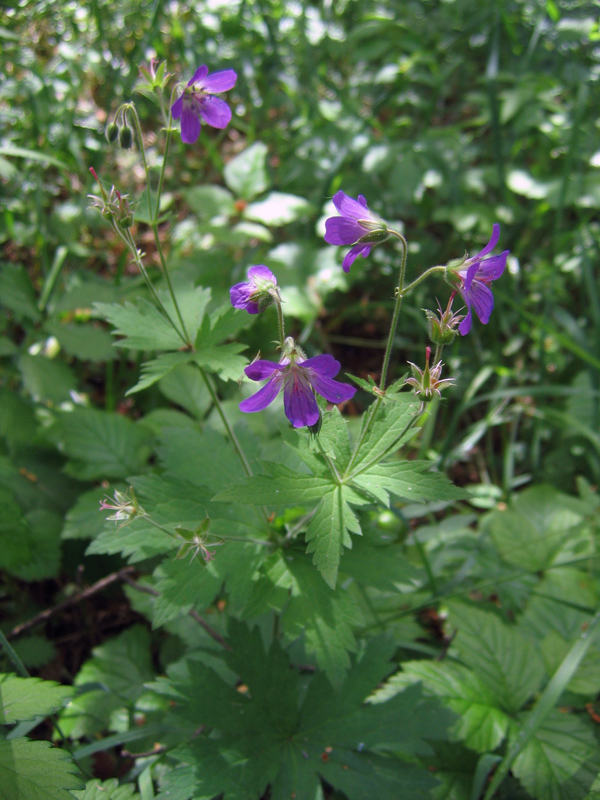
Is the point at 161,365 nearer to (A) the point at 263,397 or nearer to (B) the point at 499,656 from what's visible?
(A) the point at 263,397

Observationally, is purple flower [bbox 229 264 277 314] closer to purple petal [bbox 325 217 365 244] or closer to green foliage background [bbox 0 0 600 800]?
purple petal [bbox 325 217 365 244]

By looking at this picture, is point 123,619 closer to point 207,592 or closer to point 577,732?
point 207,592

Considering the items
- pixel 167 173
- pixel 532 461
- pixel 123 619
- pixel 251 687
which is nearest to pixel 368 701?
pixel 251 687

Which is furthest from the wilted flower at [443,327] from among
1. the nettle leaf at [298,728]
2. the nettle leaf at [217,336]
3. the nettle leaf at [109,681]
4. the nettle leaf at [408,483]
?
the nettle leaf at [109,681]

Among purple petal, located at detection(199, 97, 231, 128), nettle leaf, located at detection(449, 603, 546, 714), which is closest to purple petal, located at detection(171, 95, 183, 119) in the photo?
purple petal, located at detection(199, 97, 231, 128)

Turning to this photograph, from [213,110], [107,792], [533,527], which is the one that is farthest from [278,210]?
[107,792]

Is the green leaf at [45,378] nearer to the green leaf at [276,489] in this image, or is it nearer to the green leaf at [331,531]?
the green leaf at [276,489]
